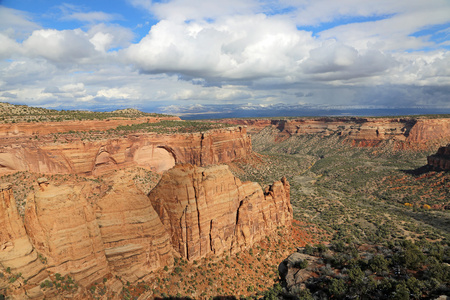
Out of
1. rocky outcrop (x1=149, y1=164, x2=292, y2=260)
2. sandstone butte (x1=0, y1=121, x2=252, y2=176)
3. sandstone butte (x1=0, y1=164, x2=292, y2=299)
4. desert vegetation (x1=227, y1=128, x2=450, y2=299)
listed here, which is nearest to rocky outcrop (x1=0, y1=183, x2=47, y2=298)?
sandstone butte (x1=0, y1=164, x2=292, y2=299)

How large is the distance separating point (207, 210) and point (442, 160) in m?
88.6

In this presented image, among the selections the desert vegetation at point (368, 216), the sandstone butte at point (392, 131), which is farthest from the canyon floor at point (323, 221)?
the sandstone butte at point (392, 131)

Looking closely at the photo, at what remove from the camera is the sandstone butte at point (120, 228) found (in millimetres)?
17969

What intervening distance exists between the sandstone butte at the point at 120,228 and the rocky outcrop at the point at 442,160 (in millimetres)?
79765

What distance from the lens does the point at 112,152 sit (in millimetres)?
52125

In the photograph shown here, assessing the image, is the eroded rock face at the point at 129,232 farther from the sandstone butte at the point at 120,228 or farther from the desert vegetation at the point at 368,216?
the desert vegetation at the point at 368,216

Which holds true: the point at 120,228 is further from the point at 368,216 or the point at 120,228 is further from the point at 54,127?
the point at 368,216

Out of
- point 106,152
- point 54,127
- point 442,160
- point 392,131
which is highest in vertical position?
point 54,127

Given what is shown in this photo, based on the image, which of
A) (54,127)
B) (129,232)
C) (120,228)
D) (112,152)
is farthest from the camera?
(112,152)

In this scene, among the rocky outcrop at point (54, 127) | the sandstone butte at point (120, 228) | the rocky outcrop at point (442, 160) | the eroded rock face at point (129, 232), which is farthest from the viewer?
the rocky outcrop at point (442, 160)

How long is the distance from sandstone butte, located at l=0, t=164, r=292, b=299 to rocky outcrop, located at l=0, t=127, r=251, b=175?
2531 cm

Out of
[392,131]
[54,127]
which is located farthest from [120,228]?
[392,131]

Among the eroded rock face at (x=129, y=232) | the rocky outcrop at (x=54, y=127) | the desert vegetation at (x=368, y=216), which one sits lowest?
the desert vegetation at (x=368, y=216)

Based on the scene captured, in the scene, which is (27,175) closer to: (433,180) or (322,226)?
(322,226)
